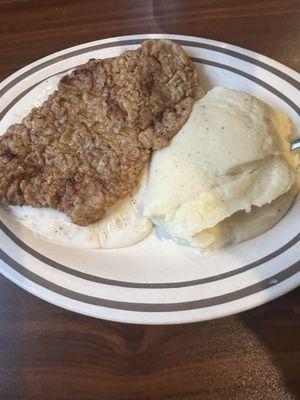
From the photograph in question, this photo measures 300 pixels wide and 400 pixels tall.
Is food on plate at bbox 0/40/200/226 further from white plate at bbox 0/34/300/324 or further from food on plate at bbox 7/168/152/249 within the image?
white plate at bbox 0/34/300/324

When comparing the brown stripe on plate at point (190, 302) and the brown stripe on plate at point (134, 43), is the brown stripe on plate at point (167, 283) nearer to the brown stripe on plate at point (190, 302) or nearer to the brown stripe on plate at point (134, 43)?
the brown stripe on plate at point (190, 302)

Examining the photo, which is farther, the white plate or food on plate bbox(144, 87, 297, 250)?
food on plate bbox(144, 87, 297, 250)

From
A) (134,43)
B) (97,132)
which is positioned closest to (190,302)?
(97,132)

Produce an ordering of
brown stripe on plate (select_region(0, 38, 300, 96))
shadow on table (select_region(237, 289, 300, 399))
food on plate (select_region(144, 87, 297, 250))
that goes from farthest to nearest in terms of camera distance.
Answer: brown stripe on plate (select_region(0, 38, 300, 96)), food on plate (select_region(144, 87, 297, 250)), shadow on table (select_region(237, 289, 300, 399))

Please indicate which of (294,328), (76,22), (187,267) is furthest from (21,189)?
(76,22)

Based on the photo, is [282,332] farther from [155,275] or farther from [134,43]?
[134,43]

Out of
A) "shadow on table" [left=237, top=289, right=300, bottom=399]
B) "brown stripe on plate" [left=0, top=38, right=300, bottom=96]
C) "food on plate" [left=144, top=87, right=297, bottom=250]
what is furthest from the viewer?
"brown stripe on plate" [left=0, top=38, right=300, bottom=96]

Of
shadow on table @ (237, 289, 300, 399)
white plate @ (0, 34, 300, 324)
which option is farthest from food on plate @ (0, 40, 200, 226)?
shadow on table @ (237, 289, 300, 399)
